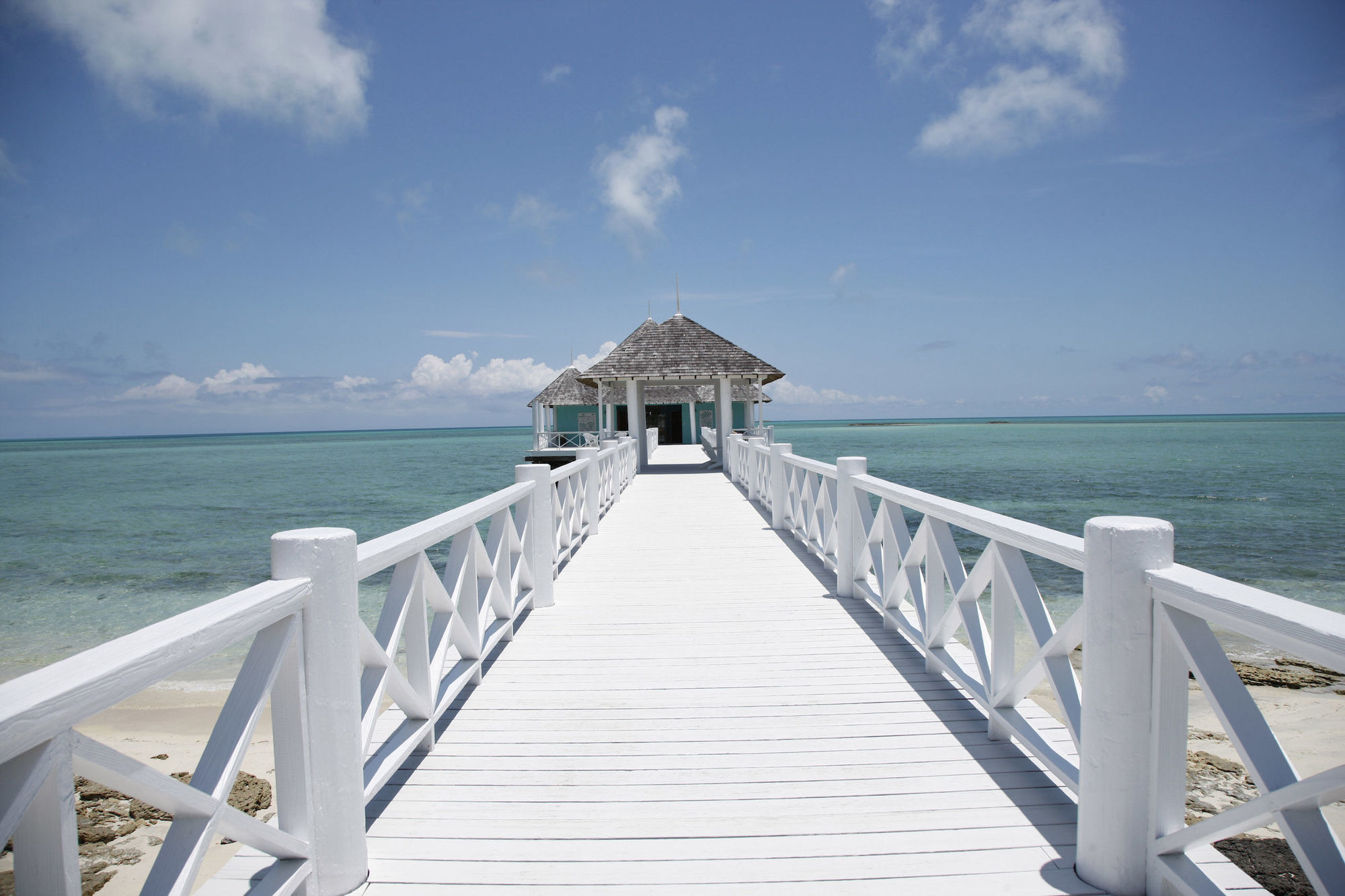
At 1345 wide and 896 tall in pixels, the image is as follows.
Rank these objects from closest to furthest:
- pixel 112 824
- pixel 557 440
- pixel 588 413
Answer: pixel 112 824 < pixel 557 440 < pixel 588 413

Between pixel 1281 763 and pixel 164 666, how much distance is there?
2.59 m

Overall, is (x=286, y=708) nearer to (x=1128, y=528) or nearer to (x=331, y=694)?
(x=331, y=694)

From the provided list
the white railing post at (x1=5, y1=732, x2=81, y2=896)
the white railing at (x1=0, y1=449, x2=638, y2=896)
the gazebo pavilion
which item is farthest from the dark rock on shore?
the gazebo pavilion

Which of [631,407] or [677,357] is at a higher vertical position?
[677,357]

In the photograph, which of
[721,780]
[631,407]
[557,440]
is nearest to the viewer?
[721,780]

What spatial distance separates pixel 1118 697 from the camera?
2000 millimetres

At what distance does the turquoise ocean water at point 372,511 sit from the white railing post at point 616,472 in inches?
182

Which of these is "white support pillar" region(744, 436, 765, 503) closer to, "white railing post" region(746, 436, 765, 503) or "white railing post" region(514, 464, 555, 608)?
"white railing post" region(746, 436, 765, 503)

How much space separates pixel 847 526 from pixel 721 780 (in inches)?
123

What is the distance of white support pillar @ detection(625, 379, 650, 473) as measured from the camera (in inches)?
731

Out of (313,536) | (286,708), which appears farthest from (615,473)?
(286,708)

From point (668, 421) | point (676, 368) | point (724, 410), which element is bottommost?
point (668, 421)

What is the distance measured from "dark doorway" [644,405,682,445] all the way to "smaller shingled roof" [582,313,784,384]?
1835cm

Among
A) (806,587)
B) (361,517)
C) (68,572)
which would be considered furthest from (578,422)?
(806,587)
